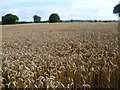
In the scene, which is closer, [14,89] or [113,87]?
[14,89]

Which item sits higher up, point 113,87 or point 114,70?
point 114,70

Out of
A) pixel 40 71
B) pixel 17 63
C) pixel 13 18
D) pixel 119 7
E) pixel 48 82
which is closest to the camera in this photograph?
pixel 48 82

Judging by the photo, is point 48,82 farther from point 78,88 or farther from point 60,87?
point 78,88

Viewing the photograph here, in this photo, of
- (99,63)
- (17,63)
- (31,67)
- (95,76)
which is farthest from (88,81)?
(17,63)

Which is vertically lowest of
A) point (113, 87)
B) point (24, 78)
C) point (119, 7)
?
point (113, 87)

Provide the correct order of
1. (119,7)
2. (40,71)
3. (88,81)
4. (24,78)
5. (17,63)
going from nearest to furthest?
(24,78) < (88,81) < (40,71) < (17,63) < (119,7)

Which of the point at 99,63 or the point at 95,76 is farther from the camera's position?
the point at 99,63

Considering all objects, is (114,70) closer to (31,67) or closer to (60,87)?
(60,87)

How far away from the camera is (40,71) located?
14.3 feet

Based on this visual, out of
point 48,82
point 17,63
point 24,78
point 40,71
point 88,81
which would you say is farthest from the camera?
point 17,63

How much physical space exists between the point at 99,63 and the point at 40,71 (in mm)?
1555

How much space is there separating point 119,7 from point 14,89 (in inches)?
2501

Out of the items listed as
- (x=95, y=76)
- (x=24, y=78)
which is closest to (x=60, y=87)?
(x=24, y=78)

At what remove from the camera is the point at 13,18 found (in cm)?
6694
